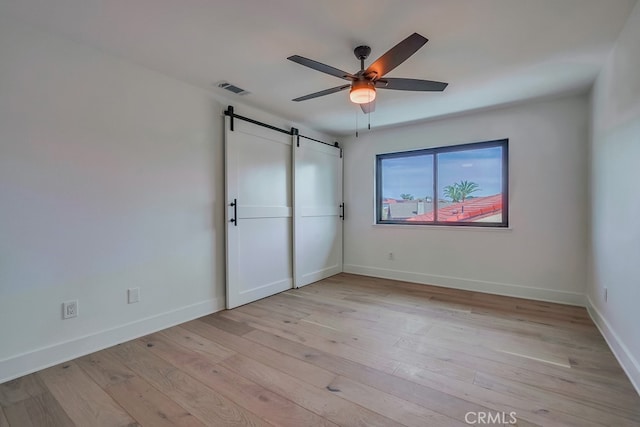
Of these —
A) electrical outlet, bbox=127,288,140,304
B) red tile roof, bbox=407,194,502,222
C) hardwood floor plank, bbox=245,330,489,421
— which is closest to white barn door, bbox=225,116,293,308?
electrical outlet, bbox=127,288,140,304

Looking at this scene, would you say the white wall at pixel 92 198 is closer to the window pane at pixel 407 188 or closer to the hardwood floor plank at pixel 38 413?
the hardwood floor plank at pixel 38 413

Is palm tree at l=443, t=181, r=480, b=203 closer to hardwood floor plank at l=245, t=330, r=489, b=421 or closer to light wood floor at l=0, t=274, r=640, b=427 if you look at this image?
light wood floor at l=0, t=274, r=640, b=427

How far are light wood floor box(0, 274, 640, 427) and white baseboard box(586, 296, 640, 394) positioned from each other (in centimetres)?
5

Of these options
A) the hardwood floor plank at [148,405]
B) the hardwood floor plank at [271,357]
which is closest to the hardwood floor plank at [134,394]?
the hardwood floor plank at [148,405]

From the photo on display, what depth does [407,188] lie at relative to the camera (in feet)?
14.5

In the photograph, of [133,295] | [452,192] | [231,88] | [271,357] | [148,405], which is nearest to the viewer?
[148,405]

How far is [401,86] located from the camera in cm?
221

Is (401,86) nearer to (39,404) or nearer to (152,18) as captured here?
(152,18)

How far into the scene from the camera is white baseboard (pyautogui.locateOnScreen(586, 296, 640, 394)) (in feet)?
5.73

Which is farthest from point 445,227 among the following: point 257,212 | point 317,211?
point 257,212

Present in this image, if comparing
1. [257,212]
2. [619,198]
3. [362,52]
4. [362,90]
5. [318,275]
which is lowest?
[318,275]

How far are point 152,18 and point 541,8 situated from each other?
2416 millimetres

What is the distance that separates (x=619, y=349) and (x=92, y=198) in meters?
3.96

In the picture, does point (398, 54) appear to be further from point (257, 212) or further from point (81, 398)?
point (81, 398)
